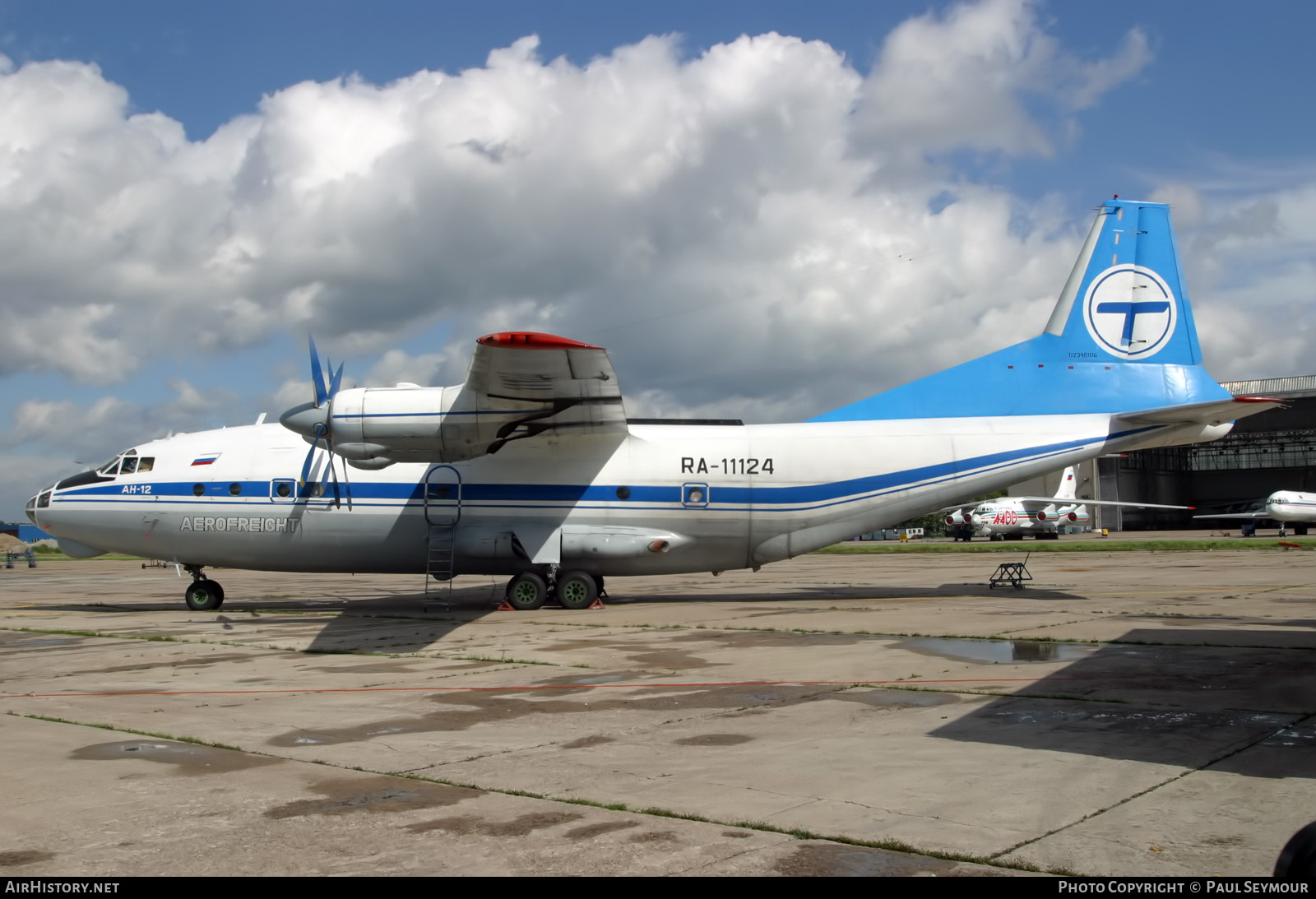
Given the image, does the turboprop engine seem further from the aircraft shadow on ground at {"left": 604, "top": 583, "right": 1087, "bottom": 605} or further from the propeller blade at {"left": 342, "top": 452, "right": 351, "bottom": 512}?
the aircraft shadow on ground at {"left": 604, "top": 583, "right": 1087, "bottom": 605}

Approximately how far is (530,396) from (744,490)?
537 cm

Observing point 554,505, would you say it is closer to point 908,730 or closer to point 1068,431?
point 1068,431

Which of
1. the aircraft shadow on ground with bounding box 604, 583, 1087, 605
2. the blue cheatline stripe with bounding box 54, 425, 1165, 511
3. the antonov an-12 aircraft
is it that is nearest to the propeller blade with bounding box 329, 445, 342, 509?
the antonov an-12 aircraft

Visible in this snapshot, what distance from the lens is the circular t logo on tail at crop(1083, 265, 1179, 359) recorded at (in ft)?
67.2

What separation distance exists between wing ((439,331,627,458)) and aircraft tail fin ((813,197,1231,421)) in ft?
24.2

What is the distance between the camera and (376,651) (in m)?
13.8

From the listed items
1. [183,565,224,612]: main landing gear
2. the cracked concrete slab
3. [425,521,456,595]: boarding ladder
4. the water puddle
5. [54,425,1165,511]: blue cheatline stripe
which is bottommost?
the cracked concrete slab

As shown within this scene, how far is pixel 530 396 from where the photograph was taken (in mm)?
17344

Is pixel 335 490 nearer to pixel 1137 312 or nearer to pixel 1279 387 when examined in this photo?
pixel 1137 312

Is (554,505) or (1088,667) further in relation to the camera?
(554,505)

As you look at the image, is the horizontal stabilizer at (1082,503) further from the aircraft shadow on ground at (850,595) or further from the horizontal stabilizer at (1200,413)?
the horizontal stabilizer at (1200,413)

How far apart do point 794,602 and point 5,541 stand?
9211cm

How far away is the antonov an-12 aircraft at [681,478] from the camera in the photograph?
20141mm
